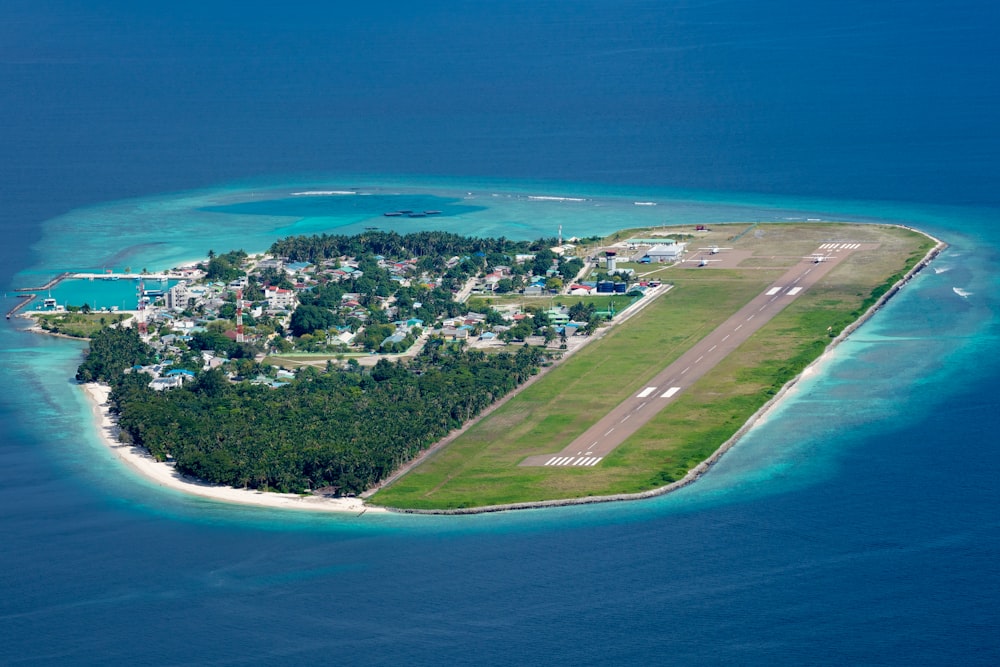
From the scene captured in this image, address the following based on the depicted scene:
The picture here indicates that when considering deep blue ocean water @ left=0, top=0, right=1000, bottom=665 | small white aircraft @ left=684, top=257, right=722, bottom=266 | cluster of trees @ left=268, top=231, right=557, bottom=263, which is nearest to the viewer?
deep blue ocean water @ left=0, top=0, right=1000, bottom=665

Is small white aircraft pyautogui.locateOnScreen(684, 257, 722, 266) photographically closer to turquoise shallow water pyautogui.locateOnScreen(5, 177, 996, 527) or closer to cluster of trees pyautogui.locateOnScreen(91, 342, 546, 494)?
turquoise shallow water pyautogui.locateOnScreen(5, 177, 996, 527)

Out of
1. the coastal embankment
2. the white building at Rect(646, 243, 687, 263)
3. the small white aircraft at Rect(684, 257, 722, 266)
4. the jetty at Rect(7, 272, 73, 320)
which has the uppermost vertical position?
the white building at Rect(646, 243, 687, 263)

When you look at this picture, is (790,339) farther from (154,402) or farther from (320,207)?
(320,207)

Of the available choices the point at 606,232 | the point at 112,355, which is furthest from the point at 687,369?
the point at 606,232

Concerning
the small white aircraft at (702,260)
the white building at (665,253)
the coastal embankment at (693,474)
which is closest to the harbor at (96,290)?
the white building at (665,253)

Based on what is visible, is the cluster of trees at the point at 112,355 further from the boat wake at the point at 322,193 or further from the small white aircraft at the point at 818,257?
the small white aircraft at the point at 818,257

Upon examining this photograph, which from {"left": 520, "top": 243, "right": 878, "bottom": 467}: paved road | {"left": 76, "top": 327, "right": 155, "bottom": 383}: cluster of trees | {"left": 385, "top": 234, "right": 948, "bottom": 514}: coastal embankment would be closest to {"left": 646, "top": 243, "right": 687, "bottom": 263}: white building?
{"left": 520, "top": 243, "right": 878, "bottom": 467}: paved road
